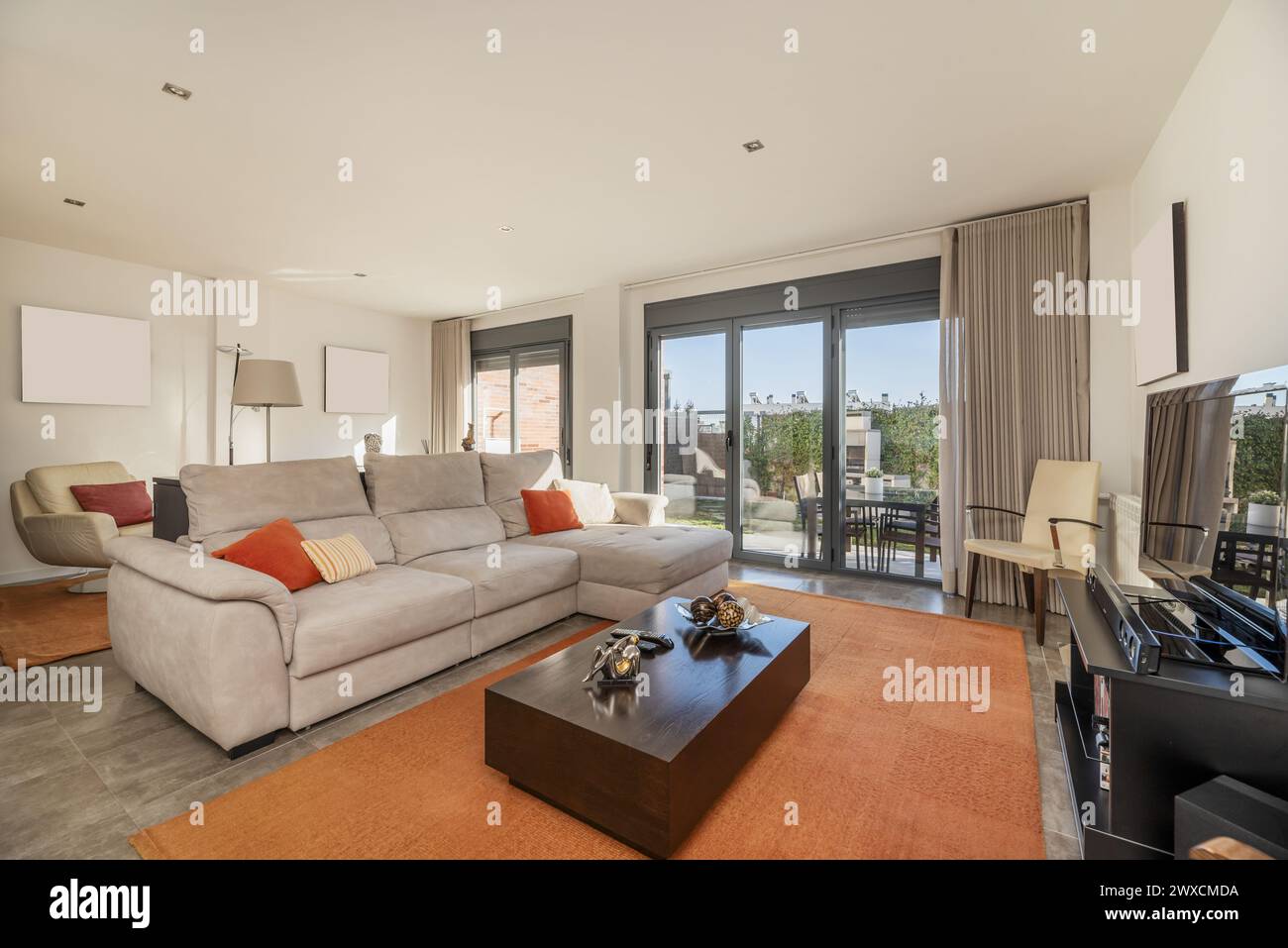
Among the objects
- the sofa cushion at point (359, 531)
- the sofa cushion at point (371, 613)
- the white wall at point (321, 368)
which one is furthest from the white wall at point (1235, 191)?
the white wall at point (321, 368)

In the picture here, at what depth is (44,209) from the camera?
370 cm

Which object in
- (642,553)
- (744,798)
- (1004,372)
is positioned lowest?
(744,798)

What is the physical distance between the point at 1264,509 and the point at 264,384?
4500 millimetres

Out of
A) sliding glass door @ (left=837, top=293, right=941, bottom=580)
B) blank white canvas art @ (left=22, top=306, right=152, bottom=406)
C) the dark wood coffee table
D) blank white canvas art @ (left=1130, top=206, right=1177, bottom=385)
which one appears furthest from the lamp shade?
blank white canvas art @ (left=1130, top=206, right=1177, bottom=385)

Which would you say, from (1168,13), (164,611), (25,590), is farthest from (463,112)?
(25,590)

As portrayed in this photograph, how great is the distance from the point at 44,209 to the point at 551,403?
4122 mm

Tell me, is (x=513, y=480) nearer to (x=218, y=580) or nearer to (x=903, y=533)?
(x=218, y=580)

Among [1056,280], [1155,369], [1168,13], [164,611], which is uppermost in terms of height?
[1168,13]

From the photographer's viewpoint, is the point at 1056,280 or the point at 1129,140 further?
the point at 1056,280

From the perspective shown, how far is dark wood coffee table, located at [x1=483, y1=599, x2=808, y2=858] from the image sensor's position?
4.69 feet

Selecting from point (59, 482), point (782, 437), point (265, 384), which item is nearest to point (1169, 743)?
point (782, 437)

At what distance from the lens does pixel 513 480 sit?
4.08 m
